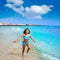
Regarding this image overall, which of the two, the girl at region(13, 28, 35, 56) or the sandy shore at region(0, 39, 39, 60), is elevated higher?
the girl at region(13, 28, 35, 56)

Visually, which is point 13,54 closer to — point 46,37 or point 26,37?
point 26,37

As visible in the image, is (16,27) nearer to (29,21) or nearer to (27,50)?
(29,21)

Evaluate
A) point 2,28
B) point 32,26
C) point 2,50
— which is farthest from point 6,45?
point 32,26

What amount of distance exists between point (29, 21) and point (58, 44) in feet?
1.64

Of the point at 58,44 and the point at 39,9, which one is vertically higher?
the point at 39,9

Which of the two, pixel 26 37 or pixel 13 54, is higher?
pixel 26 37

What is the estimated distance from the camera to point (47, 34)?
247cm

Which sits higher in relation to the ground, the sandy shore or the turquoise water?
the turquoise water

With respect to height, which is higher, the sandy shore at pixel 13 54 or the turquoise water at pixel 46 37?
the turquoise water at pixel 46 37

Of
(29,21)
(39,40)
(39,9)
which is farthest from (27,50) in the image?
(39,9)

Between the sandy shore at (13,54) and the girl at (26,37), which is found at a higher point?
the girl at (26,37)

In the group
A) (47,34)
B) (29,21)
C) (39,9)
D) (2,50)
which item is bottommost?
(2,50)

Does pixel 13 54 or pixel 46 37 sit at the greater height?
pixel 46 37

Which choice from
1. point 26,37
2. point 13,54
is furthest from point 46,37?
point 13,54
